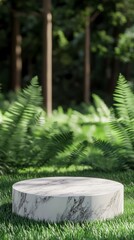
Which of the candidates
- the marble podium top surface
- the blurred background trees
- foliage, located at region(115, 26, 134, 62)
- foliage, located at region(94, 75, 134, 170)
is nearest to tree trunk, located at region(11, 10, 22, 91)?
the blurred background trees

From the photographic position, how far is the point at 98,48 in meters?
26.3

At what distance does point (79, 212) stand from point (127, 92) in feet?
10.8

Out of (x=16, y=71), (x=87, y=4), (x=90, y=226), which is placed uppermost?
(x=87, y=4)

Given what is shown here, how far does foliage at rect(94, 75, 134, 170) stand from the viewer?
28.9ft

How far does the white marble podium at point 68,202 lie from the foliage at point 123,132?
8.62 feet

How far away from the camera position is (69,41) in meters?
30.0

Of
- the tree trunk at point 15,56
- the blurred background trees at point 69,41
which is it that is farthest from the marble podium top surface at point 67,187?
the tree trunk at point 15,56

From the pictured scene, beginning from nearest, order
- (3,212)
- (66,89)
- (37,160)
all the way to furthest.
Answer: (3,212) → (37,160) → (66,89)

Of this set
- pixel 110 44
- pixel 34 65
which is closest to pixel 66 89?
pixel 34 65

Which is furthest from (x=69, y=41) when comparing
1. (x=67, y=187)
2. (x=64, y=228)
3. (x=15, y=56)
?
(x=64, y=228)

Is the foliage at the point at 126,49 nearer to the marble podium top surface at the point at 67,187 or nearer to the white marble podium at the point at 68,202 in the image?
the marble podium top surface at the point at 67,187

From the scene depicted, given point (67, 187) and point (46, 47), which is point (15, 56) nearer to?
point (46, 47)

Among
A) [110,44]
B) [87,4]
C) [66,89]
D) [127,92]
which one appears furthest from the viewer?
[66,89]

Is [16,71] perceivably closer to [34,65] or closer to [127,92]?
[34,65]
